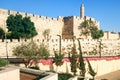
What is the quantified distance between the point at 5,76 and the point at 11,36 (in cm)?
2448

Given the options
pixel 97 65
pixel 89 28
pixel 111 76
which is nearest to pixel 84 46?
pixel 89 28

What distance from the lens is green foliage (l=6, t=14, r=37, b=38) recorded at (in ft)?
124

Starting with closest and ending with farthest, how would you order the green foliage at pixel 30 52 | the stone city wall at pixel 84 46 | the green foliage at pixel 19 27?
the green foliage at pixel 30 52, the stone city wall at pixel 84 46, the green foliage at pixel 19 27

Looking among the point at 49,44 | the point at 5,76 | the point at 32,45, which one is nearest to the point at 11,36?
the point at 49,44

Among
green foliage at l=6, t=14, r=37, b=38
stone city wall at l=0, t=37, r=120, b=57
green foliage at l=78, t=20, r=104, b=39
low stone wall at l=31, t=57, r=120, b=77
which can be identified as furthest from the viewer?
green foliage at l=78, t=20, r=104, b=39

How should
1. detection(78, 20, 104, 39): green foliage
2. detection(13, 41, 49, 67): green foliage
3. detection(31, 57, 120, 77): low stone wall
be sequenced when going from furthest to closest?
detection(78, 20, 104, 39): green foliage → detection(31, 57, 120, 77): low stone wall → detection(13, 41, 49, 67): green foliage

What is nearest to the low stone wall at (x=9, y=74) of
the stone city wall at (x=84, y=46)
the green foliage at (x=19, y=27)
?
the stone city wall at (x=84, y=46)

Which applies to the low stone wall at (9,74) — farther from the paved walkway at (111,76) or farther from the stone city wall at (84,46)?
the paved walkway at (111,76)

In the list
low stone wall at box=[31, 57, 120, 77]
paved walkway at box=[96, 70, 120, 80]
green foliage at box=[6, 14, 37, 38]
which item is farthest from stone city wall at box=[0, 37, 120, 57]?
paved walkway at box=[96, 70, 120, 80]

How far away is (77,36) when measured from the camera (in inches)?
2087

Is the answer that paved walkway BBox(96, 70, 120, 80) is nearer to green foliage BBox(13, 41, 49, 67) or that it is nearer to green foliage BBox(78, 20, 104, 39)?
green foliage BBox(13, 41, 49, 67)

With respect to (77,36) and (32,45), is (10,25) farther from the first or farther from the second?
(77,36)

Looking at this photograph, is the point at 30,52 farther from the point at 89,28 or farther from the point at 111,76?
the point at 89,28

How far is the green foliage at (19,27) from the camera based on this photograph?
1490 inches
